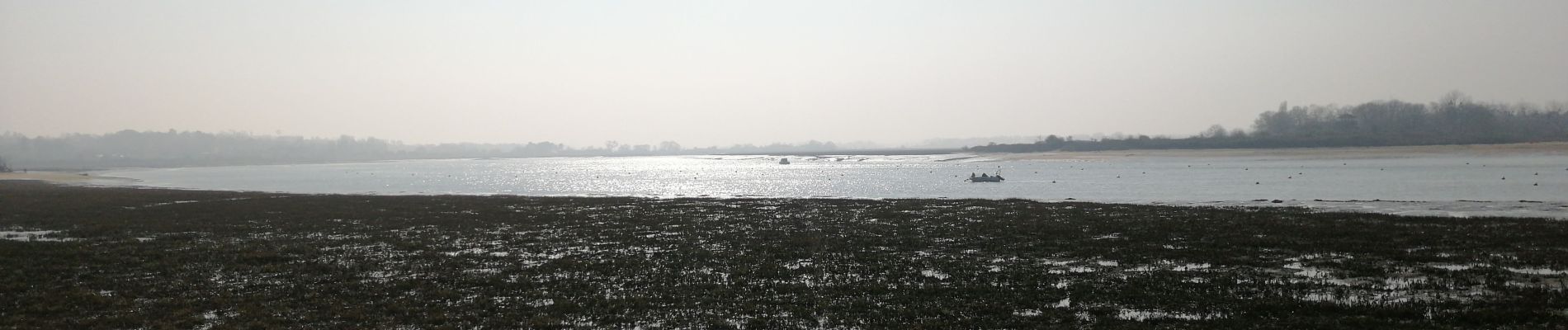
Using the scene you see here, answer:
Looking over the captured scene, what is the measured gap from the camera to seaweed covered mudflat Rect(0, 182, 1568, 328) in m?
12.2

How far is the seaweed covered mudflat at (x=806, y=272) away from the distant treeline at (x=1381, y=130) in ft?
471

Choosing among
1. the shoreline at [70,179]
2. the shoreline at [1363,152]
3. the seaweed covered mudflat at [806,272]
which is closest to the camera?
the seaweed covered mudflat at [806,272]

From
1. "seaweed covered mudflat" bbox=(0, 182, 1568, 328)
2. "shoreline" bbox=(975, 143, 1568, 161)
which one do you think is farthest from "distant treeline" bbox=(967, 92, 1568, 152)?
"seaweed covered mudflat" bbox=(0, 182, 1568, 328)

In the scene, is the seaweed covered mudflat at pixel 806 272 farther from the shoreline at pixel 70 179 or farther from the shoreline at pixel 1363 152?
the shoreline at pixel 1363 152

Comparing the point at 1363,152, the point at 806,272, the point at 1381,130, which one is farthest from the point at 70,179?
the point at 1381,130

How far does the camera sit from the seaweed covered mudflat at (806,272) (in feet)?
40.0

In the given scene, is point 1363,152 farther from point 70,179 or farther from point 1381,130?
point 70,179

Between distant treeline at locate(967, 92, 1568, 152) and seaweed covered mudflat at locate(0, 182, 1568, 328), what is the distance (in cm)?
14365

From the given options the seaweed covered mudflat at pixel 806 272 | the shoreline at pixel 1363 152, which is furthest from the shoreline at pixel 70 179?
the shoreline at pixel 1363 152

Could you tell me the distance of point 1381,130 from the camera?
163 metres

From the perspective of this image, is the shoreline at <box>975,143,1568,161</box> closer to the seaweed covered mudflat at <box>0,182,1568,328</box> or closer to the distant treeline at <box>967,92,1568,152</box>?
the distant treeline at <box>967,92,1568,152</box>

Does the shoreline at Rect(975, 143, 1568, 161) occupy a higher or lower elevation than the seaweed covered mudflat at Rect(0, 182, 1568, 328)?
higher

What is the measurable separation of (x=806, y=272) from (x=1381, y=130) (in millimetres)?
187696

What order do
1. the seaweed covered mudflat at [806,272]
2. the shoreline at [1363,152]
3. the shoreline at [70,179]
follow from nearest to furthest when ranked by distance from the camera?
the seaweed covered mudflat at [806,272]
the shoreline at [70,179]
the shoreline at [1363,152]
